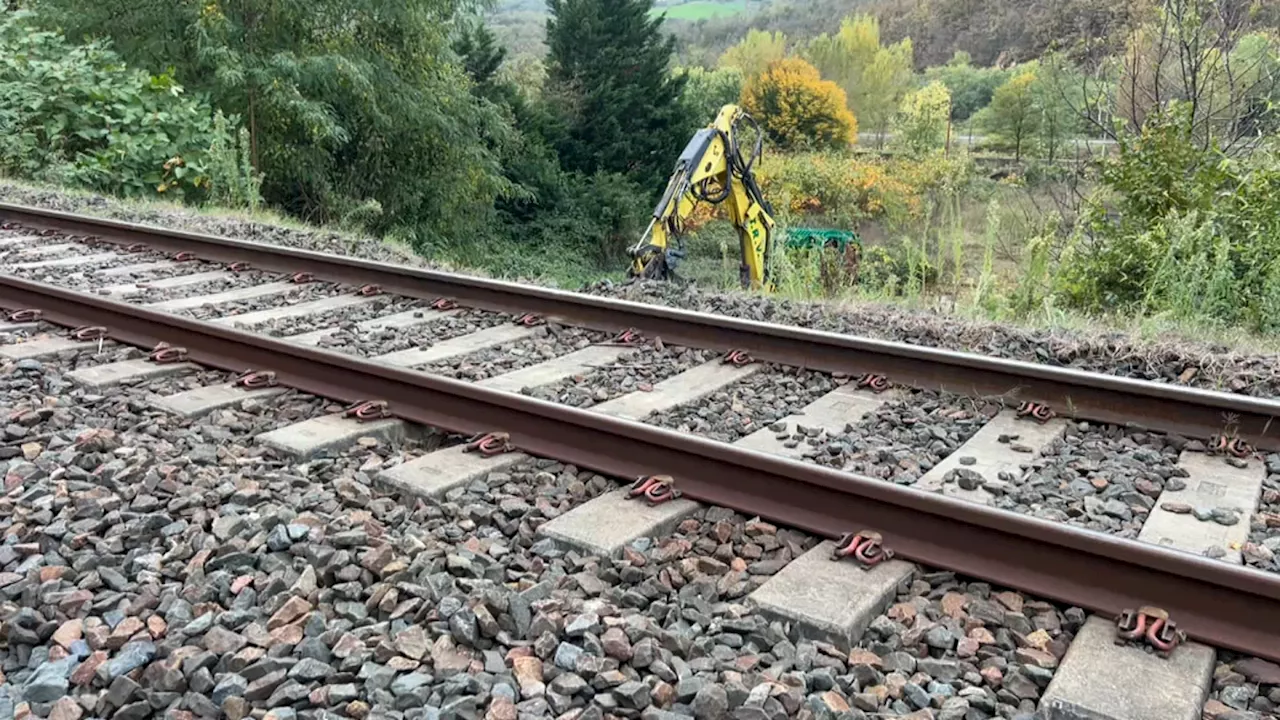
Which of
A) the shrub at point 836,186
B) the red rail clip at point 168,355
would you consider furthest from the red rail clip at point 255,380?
the shrub at point 836,186

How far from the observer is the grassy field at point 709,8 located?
293 feet

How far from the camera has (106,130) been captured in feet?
43.5

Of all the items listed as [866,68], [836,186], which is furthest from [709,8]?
[836,186]

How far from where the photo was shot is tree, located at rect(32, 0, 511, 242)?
17.7 meters

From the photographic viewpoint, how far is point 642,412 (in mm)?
4352

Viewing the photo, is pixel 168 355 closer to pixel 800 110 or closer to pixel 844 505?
pixel 844 505

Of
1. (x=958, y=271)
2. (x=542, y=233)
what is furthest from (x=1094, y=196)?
(x=542, y=233)

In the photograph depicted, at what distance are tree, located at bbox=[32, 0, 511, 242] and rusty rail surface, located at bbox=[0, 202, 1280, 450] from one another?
1019 cm

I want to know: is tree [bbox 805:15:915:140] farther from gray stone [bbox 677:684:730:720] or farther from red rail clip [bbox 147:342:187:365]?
gray stone [bbox 677:684:730:720]

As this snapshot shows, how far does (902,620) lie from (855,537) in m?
0.39

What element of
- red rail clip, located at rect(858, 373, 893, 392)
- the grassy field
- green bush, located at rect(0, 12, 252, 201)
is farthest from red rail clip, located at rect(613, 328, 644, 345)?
the grassy field

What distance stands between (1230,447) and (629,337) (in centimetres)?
283

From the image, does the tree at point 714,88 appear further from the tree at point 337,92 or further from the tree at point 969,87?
the tree at point 337,92

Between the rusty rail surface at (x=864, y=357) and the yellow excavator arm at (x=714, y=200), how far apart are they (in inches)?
139
